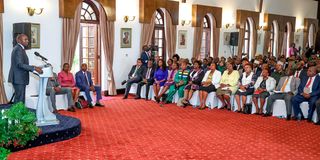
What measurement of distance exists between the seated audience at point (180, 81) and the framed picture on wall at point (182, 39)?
3.30 metres

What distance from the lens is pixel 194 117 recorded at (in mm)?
8070

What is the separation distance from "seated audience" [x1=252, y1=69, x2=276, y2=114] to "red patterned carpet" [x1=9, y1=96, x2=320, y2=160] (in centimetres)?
35

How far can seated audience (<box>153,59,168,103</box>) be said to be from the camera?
10156mm

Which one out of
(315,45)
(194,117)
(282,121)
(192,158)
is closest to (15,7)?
(194,117)

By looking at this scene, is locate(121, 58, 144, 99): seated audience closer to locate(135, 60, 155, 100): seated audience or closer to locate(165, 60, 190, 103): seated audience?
locate(135, 60, 155, 100): seated audience

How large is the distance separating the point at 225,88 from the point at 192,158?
13.6 ft

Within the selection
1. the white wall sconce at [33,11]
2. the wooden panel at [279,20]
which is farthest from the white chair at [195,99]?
the wooden panel at [279,20]

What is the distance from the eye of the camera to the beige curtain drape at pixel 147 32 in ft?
38.4

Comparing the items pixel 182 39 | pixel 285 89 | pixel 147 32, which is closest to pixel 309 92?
pixel 285 89

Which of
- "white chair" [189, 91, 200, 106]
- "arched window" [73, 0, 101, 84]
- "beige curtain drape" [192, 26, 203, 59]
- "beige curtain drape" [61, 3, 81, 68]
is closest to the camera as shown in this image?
"white chair" [189, 91, 200, 106]

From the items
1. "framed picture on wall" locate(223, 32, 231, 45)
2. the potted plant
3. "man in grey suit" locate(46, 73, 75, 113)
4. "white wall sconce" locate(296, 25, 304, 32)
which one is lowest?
"man in grey suit" locate(46, 73, 75, 113)

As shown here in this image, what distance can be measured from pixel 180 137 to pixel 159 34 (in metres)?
6.87

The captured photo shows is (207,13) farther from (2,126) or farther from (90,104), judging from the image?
(2,126)

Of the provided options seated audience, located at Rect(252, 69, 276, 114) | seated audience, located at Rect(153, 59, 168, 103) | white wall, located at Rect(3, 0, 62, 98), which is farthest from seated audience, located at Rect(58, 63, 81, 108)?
seated audience, located at Rect(252, 69, 276, 114)
